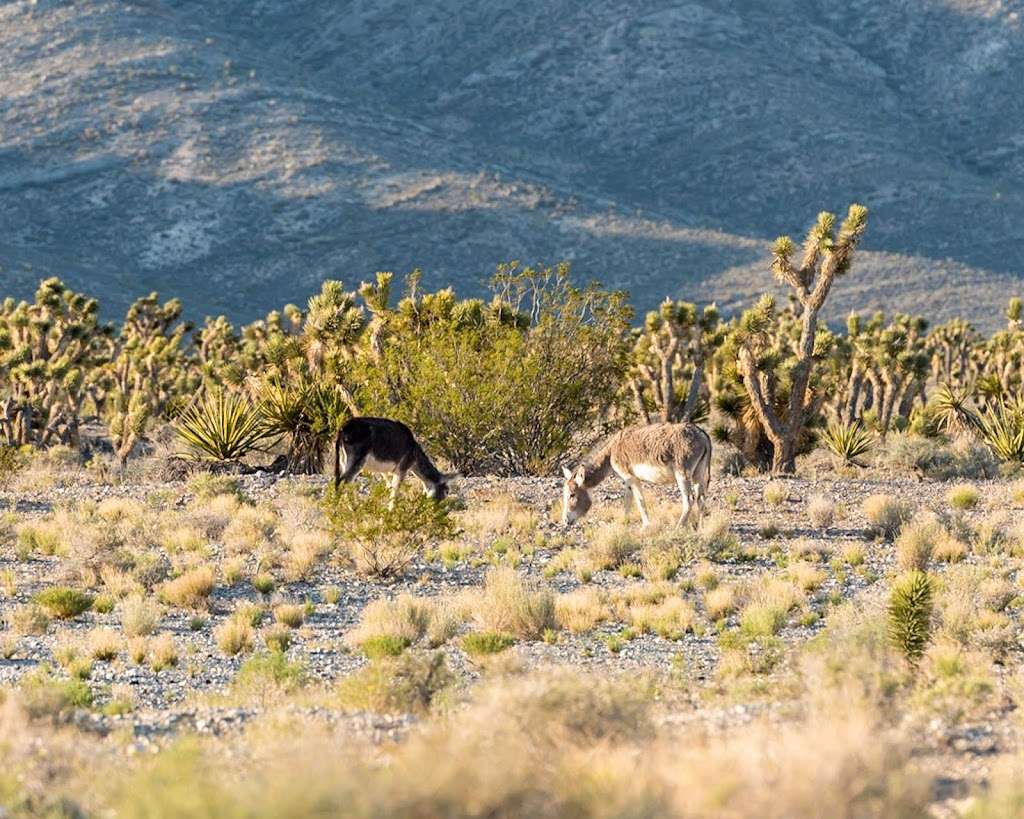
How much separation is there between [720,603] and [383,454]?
6.39 meters

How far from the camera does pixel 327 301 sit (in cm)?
2506

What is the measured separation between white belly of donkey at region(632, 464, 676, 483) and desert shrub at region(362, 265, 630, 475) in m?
5.21

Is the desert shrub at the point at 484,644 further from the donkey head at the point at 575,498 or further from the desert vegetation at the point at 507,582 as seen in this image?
the donkey head at the point at 575,498

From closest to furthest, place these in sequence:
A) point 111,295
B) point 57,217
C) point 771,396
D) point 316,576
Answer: point 316,576
point 771,396
point 111,295
point 57,217

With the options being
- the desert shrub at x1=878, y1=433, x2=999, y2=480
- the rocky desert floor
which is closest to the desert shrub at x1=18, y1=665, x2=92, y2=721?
the rocky desert floor

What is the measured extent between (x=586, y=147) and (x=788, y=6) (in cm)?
3339

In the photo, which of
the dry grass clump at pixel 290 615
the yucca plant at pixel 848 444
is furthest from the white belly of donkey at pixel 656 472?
the yucca plant at pixel 848 444

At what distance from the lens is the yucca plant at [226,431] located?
23156 millimetres

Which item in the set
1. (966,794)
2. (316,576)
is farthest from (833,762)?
(316,576)

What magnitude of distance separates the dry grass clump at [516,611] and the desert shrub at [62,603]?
3523mm

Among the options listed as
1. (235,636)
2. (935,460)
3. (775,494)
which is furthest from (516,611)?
(935,460)

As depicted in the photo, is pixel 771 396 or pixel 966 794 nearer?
pixel 966 794

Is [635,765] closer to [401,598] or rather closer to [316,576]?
[401,598]

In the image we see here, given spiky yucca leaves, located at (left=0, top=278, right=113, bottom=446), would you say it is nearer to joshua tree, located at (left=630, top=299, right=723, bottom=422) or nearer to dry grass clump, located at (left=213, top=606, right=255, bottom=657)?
joshua tree, located at (left=630, top=299, right=723, bottom=422)
